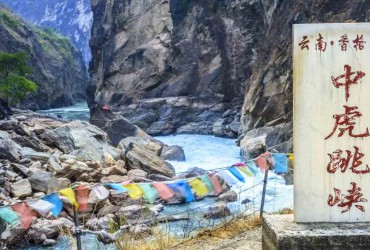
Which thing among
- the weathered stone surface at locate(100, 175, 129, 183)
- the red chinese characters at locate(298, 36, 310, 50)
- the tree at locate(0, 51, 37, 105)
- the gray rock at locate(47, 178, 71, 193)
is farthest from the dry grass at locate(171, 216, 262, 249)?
the tree at locate(0, 51, 37, 105)

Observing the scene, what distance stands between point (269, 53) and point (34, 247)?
703 inches

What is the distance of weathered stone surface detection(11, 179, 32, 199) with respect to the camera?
11.7m

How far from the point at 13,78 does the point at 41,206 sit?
35476 millimetres

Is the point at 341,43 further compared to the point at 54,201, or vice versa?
the point at 54,201

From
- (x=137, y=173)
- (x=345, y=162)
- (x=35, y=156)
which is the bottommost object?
(x=137, y=173)

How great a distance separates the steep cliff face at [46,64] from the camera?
166 feet

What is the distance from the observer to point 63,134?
18016 mm

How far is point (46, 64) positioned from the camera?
6188 centimetres

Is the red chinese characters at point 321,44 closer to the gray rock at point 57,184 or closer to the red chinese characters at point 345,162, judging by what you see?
the red chinese characters at point 345,162

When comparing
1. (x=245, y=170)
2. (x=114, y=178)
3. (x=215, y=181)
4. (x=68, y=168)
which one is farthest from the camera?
(x=114, y=178)

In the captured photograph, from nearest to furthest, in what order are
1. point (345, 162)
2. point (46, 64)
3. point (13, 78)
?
point (345, 162)
point (13, 78)
point (46, 64)

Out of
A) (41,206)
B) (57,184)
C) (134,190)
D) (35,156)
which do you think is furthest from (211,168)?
(41,206)

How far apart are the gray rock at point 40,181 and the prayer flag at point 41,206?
8272mm

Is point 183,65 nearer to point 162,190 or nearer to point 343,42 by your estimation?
point 162,190
